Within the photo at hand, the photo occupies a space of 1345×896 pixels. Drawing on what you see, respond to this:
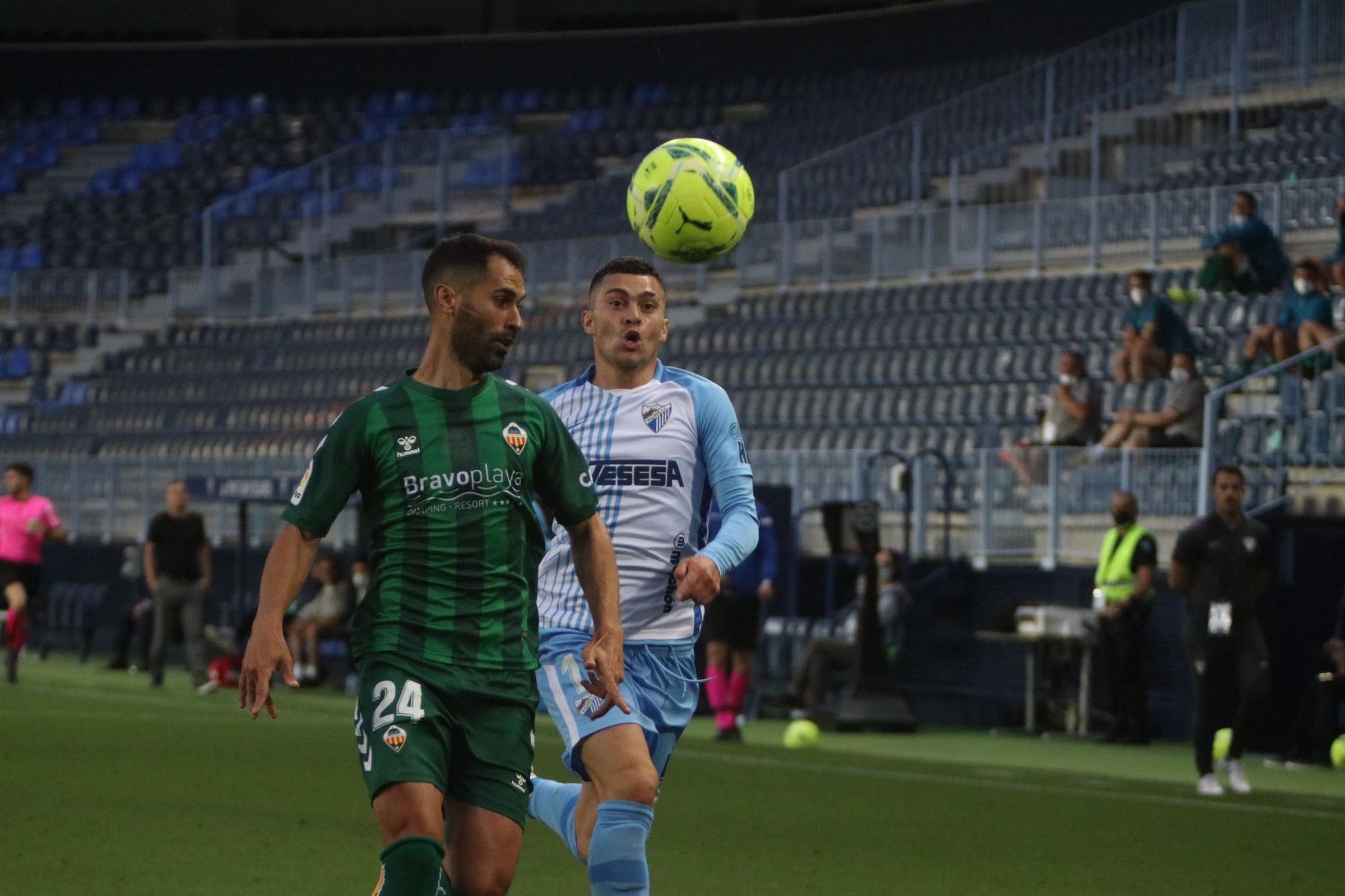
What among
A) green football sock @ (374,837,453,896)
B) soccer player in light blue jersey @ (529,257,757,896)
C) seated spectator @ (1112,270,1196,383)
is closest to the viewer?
green football sock @ (374,837,453,896)

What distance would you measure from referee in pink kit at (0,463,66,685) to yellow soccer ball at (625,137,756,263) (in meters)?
12.1

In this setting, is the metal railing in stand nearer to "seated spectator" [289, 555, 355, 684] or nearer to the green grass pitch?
the green grass pitch

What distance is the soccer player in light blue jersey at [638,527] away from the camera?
20.2 feet

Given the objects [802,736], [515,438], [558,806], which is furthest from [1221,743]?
[515,438]

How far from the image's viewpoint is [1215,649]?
12.5m

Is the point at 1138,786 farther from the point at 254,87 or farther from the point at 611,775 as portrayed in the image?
the point at 254,87

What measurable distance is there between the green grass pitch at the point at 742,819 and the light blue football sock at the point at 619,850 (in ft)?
6.92

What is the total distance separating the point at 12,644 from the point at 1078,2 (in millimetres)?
18639

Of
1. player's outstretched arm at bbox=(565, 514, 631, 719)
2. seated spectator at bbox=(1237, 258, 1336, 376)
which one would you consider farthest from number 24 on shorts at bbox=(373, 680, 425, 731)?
seated spectator at bbox=(1237, 258, 1336, 376)

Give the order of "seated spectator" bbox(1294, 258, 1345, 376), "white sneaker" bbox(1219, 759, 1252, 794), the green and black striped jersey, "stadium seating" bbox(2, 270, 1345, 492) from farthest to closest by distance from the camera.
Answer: "stadium seating" bbox(2, 270, 1345, 492) → "seated spectator" bbox(1294, 258, 1345, 376) → "white sneaker" bbox(1219, 759, 1252, 794) → the green and black striped jersey

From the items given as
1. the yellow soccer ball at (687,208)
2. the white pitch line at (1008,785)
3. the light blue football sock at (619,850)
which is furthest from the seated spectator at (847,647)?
the light blue football sock at (619,850)

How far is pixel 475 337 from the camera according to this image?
5090 mm

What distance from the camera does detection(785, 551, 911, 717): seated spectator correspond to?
17.8 metres

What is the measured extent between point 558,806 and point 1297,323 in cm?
1296
